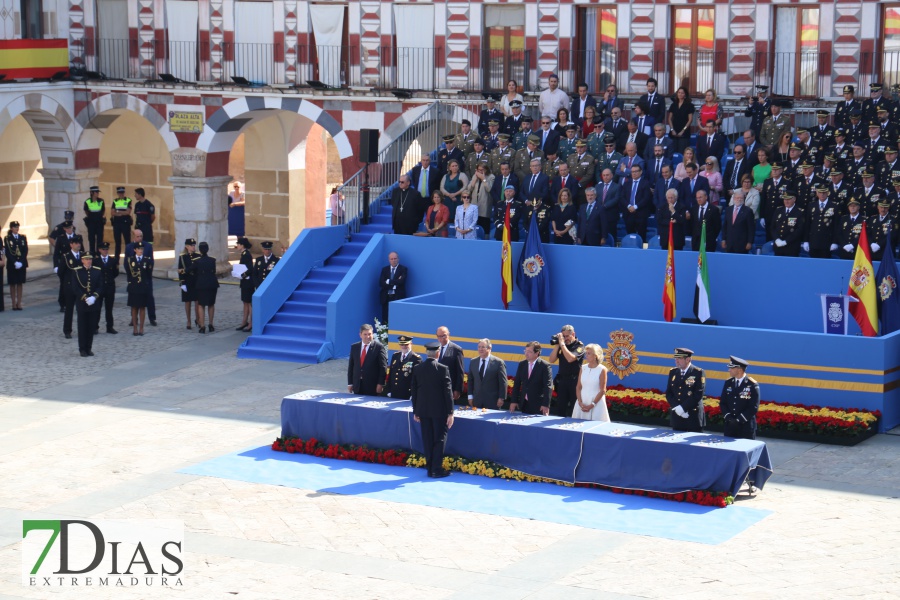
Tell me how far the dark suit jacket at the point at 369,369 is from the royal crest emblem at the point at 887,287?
7.91 m

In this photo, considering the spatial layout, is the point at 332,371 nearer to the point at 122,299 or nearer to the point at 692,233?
the point at 692,233

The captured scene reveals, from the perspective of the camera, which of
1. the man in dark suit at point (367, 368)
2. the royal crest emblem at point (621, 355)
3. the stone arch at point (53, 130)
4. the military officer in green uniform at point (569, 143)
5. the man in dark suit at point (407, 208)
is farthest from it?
the stone arch at point (53, 130)

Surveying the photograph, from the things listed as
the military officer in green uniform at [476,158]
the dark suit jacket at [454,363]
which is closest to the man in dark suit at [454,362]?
the dark suit jacket at [454,363]

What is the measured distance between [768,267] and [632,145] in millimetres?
3557

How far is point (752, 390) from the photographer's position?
1911 centimetres

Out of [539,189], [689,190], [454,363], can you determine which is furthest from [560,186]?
[454,363]

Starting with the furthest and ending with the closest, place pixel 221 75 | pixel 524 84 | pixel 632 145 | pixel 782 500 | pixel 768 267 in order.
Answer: pixel 221 75 < pixel 524 84 < pixel 632 145 < pixel 768 267 < pixel 782 500

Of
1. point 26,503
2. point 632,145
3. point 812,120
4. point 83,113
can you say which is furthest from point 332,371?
point 83,113

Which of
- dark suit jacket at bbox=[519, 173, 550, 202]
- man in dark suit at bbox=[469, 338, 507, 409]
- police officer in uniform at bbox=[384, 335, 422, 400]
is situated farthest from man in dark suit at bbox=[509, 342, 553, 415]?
dark suit jacket at bbox=[519, 173, 550, 202]

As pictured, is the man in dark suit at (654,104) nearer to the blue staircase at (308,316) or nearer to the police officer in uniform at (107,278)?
the blue staircase at (308,316)

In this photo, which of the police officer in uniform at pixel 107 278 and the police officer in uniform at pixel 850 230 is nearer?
the police officer in uniform at pixel 850 230

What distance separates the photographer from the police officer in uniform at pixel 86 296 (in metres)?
27.3

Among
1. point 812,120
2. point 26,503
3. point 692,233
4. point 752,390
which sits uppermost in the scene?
point 812,120

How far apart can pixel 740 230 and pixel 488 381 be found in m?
6.87
